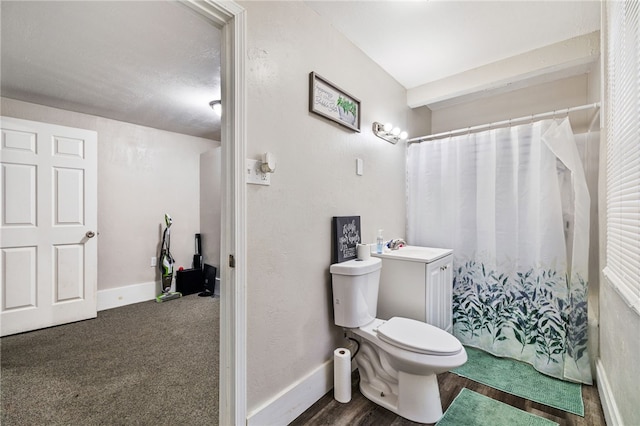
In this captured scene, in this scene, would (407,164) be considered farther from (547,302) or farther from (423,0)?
(547,302)

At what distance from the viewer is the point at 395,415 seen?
1495mm

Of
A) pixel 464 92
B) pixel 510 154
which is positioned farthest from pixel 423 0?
pixel 510 154

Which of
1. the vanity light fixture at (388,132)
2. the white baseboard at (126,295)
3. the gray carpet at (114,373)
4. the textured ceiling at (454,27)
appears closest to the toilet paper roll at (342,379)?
the gray carpet at (114,373)

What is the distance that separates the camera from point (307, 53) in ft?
5.30

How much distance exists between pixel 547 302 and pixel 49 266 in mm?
4177

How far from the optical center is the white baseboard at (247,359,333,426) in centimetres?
133

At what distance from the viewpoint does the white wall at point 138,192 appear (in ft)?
10.3

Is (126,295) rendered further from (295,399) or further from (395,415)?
(395,415)

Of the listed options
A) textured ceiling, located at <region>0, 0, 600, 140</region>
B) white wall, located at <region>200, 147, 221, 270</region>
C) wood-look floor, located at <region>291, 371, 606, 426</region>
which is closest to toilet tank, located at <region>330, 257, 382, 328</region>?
wood-look floor, located at <region>291, 371, 606, 426</region>

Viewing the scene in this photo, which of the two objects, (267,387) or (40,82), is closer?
(267,387)

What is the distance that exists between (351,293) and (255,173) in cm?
89

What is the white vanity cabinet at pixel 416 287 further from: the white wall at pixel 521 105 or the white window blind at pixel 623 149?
the white wall at pixel 521 105

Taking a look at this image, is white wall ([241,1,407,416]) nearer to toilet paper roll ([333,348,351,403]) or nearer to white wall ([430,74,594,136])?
toilet paper roll ([333,348,351,403])

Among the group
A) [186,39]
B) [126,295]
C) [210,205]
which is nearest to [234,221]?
[186,39]
